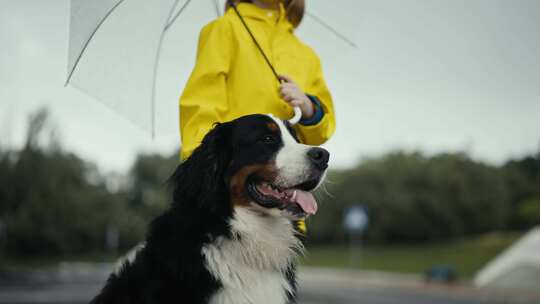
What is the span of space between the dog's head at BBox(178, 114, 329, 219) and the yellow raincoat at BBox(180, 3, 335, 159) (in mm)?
130

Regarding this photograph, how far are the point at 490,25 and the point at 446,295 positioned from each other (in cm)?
1716

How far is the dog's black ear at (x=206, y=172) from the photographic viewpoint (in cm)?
262

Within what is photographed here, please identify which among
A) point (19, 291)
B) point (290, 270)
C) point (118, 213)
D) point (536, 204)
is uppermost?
point (290, 270)

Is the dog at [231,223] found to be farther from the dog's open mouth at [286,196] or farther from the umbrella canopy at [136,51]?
the umbrella canopy at [136,51]

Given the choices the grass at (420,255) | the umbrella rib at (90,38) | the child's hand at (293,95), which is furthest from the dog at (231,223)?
the grass at (420,255)

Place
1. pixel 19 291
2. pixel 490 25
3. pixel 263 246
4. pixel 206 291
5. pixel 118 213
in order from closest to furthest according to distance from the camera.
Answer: pixel 206 291 → pixel 263 246 → pixel 490 25 → pixel 19 291 → pixel 118 213

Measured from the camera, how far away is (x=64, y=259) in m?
41.5

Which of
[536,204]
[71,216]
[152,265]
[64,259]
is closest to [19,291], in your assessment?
[152,265]

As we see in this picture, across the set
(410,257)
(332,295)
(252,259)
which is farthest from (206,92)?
(410,257)

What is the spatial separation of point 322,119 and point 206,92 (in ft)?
1.99

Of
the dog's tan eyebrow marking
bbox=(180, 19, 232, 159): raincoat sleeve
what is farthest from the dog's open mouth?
bbox=(180, 19, 232, 159): raincoat sleeve

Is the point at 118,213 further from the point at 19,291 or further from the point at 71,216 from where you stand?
the point at 19,291

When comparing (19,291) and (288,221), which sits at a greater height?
(288,221)

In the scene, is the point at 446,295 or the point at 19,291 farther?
the point at 446,295
